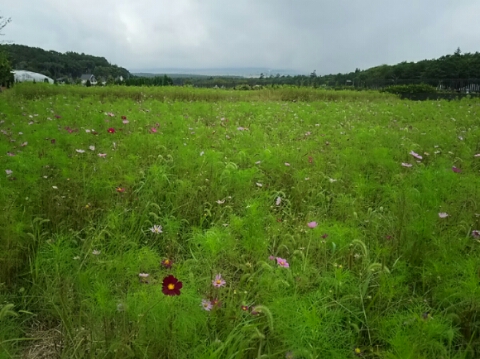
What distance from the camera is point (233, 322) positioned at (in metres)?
1.46

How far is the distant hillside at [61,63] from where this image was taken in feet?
193

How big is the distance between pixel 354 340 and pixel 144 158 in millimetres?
2728

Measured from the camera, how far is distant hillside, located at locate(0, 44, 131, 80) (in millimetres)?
58912

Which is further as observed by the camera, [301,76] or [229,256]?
[301,76]

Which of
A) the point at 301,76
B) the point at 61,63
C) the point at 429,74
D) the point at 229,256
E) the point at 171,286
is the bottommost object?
the point at 229,256

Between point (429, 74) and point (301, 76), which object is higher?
point (301, 76)

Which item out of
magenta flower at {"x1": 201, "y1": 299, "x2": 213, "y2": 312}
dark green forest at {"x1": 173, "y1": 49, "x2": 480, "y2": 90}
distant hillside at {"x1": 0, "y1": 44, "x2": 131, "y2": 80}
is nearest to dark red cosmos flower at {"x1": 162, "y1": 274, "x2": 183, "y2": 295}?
magenta flower at {"x1": 201, "y1": 299, "x2": 213, "y2": 312}

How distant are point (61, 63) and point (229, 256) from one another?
79.4 m

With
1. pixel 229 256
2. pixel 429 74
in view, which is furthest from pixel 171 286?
pixel 429 74

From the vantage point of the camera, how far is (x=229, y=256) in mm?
2004

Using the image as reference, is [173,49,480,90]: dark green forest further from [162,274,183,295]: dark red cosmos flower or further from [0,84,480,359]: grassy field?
[162,274,183,295]: dark red cosmos flower

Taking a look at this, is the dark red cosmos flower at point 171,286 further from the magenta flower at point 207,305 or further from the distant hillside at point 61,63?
the distant hillside at point 61,63

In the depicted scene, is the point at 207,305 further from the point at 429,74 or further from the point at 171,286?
the point at 429,74

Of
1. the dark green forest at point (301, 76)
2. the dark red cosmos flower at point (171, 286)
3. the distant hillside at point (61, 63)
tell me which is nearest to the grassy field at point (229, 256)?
the dark red cosmos flower at point (171, 286)
